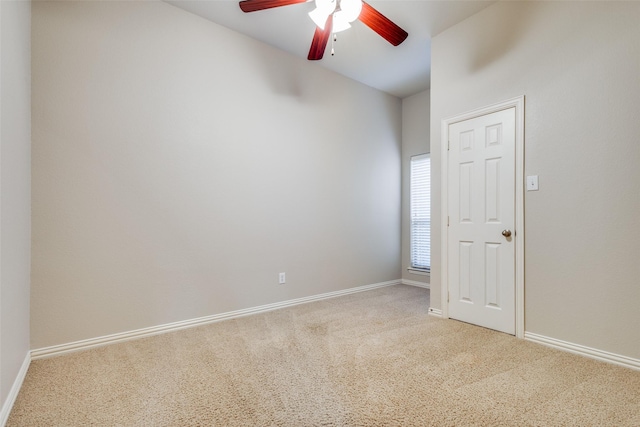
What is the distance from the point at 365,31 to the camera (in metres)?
3.08

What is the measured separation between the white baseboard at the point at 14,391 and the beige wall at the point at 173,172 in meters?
0.23

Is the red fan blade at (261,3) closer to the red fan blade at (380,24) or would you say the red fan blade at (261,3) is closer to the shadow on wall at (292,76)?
the red fan blade at (380,24)

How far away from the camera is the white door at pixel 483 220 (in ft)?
8.50

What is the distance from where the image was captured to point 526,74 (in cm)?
248

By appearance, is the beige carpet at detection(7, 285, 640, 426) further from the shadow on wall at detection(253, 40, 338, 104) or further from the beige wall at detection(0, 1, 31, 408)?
the shadow on wall at detection(253, 40, 338, 104)

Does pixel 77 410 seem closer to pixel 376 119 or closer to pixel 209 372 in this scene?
pixel 209 372

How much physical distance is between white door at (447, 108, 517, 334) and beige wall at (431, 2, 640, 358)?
0.49 ft

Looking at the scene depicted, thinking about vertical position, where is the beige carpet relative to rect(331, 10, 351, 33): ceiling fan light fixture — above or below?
below

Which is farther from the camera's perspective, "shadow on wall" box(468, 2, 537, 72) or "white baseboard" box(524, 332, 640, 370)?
"shadow on wall" box(468, 2, 537, 72)

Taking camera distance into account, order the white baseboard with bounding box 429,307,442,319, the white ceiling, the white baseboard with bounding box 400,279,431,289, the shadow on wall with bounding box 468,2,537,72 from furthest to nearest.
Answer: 1. the white baseboard with bounding box 400,279,431,289
2. the white baseboard with bounding box 429,307,442,319
3. the white ceiling
4. the shadow on wall with bounding box 468,2,537,72

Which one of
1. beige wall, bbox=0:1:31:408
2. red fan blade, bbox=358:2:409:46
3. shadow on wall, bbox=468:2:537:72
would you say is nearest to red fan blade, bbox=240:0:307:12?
red fan blade, bbox=358:2:409:46

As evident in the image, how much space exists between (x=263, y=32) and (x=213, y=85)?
Answer: 30.1 inches

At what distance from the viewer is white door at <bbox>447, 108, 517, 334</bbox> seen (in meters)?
2.59

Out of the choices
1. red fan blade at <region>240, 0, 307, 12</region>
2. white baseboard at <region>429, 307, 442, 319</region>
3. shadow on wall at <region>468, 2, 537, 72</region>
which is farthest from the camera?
white baseboard at <region>429, 307, 442, 319</region>
